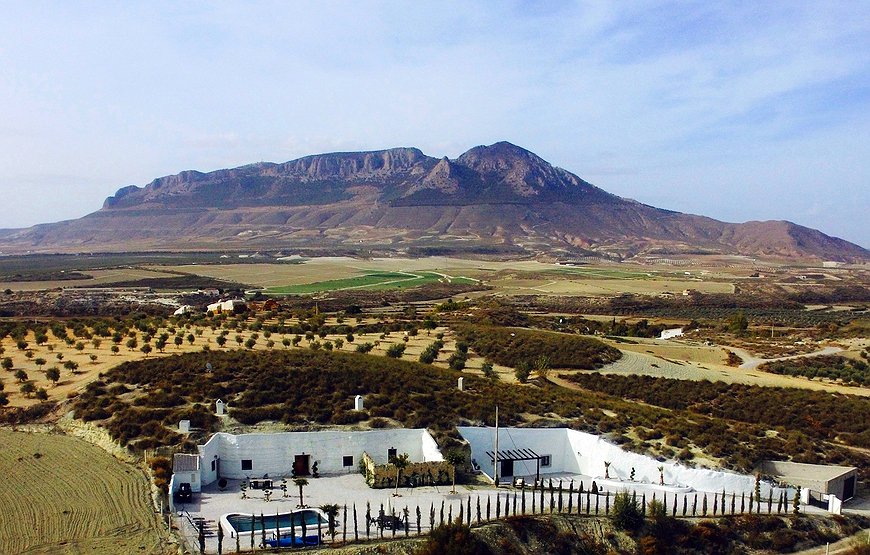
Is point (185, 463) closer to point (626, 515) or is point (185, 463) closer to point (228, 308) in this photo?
point (626, 515)

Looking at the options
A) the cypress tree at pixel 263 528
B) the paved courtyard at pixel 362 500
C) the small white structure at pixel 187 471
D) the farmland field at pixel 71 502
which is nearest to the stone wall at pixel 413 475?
the paved courtyard at pixel 362 500

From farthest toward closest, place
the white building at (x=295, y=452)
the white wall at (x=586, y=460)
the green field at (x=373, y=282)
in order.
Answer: the green field at (x=373, y=282) → the white wall at (x=586, y=460) → the white building at (x=295, y=452)

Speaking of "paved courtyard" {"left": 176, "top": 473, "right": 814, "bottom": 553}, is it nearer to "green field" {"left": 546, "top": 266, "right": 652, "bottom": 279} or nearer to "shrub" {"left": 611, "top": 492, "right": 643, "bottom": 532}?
"shrub" {"left": 611, "top": 492, "right": 643, "bottom": 532}

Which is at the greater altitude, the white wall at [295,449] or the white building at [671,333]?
the white wall at [295,449]

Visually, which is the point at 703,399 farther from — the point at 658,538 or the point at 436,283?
the point at 436,283

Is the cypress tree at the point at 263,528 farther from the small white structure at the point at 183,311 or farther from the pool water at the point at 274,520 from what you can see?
the small white structure at the point at 183,311

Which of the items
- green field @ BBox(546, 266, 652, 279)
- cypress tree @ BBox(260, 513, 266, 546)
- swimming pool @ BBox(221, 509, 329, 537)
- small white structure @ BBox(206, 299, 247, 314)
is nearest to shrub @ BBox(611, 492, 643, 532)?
swimming pool @ BBox(221, 509, 329, 537)
